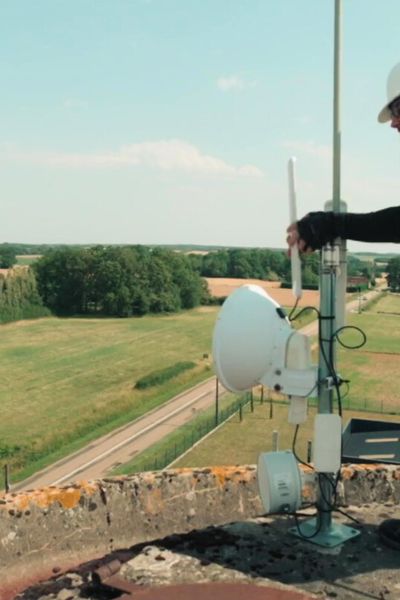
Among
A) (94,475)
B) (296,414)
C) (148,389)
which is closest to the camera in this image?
(296,414)

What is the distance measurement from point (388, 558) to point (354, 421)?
18639 mm

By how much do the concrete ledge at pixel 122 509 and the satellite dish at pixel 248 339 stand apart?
1201 millimetres

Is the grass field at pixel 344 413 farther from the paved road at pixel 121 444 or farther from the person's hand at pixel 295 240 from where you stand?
the person's hand at pixel 295 240

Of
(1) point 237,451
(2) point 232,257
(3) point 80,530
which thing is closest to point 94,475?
(1) point 237,451

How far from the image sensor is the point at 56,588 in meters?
4.30

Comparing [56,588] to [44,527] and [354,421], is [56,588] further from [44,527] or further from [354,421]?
[354,421]

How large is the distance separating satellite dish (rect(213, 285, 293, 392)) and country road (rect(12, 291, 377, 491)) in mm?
21647

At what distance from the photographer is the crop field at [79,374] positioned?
37.1 m

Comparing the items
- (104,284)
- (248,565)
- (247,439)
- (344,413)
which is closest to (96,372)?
(247,439)

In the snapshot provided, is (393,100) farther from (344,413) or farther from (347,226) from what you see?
(344,413)

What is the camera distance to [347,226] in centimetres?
496

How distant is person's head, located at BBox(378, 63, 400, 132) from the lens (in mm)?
4637

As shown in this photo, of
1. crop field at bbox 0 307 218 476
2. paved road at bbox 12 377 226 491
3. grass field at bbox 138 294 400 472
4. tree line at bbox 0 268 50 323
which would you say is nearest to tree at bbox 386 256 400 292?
crop field at bbox 0 307 218 476

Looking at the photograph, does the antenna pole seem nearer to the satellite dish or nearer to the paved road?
the satellite dish
